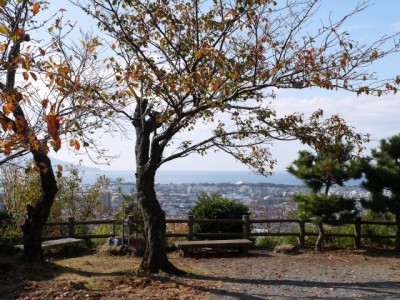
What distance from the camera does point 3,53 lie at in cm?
520

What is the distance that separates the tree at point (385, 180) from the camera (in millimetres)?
13461

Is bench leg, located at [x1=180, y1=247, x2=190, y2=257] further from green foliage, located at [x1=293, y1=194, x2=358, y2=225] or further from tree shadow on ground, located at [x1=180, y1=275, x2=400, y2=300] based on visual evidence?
green foliage, located at [x1=293, y1=194, x2=358, y2=225]

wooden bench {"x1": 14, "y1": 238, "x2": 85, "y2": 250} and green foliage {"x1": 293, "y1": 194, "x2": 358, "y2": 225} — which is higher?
green foliage {"x1": 293, "y1": 194, "x2": 358, "y2": 225}

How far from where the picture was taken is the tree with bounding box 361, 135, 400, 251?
44.2 ft

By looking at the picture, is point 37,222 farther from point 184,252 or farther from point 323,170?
point 323,170

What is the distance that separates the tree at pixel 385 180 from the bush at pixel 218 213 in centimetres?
351

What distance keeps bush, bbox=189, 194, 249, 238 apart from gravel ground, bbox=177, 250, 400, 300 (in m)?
1.19

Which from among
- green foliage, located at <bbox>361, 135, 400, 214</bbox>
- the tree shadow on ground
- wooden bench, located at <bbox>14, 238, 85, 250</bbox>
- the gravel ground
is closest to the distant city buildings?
green foliage, located at <bbox>361, 135, 400, 214</bbox>

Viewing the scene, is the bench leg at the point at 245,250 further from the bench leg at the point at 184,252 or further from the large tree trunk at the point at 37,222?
the large tree trunk at the point at 37,222

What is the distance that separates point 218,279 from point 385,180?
237 inches

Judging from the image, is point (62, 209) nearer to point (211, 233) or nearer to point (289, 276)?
point (211, 233)

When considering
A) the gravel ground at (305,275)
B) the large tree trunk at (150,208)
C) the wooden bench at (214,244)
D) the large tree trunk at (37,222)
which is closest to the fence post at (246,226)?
the gravel ground at (305,275)

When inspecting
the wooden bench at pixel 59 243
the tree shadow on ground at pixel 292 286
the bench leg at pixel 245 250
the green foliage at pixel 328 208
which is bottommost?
the tree shadow on ground at pixel 292 286

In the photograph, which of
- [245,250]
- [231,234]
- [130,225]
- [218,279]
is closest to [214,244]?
[245,250]
